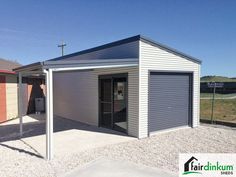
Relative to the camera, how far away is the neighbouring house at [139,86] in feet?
24.6

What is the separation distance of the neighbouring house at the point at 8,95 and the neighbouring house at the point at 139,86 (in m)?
4.30

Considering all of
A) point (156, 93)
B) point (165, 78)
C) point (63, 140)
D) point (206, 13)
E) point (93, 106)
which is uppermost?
point (206, 13)

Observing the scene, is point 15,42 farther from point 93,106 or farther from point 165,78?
point 165,78

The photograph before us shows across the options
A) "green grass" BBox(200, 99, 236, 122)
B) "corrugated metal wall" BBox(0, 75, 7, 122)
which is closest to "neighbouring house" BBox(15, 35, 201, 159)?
"green grass" BBox(200, 99, 236, 122)

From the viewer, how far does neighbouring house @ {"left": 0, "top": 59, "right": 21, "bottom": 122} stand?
11.1 metres

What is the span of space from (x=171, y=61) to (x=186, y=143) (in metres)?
3.27

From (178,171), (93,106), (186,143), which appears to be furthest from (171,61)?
(178,171)

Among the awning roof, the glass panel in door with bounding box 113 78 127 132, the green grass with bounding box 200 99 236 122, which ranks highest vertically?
the awning roof

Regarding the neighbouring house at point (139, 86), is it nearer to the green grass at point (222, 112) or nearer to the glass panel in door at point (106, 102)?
the glass panel in door at point (106, 102)

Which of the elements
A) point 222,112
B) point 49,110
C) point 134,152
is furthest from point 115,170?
point 222,112

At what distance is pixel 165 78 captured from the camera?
8.35 metres

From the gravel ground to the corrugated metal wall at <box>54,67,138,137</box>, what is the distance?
1.32 metres

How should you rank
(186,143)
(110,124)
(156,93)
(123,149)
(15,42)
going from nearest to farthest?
1. (123,149)
2. (186,143)
3. (156,93)
4. (110,124)
5. (15,42)

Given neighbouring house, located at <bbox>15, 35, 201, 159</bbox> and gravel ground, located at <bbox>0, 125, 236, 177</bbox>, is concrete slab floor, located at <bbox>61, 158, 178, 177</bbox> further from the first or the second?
neighbouring house, located at <bbox>15, 35, 201, 159</bbox>
